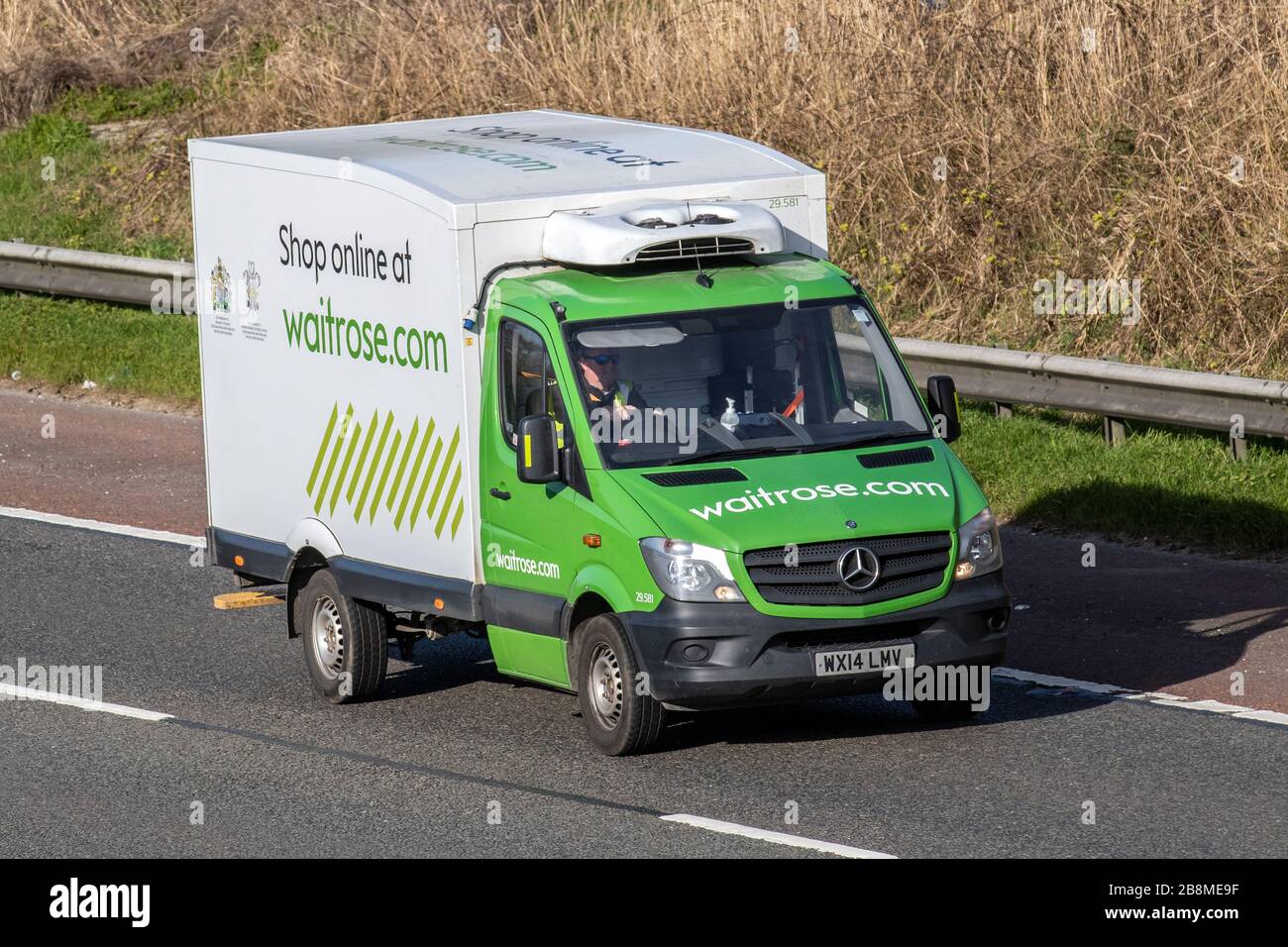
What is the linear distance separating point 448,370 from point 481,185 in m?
0.93

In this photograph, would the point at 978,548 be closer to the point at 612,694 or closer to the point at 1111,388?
the point at 612,694

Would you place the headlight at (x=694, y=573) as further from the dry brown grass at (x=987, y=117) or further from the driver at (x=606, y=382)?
the dry brown grass at (x=987, y=117)

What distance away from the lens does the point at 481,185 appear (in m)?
10.5

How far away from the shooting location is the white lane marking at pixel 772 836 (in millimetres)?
8578

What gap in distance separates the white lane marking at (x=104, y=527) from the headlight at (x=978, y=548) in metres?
6.63

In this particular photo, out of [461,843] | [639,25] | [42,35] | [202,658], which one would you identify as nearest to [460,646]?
[202,658]

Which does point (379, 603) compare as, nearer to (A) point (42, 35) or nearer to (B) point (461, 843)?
(B) point (461, 843)

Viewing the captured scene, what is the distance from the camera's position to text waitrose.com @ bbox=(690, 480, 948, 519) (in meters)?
9.62

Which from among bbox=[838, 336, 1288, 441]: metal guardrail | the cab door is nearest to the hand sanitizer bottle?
the cab door

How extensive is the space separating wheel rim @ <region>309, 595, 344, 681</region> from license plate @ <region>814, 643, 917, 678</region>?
3.06 metres

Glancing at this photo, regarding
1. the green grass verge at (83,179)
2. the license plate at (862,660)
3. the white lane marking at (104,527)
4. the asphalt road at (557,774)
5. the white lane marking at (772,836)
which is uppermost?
the green grass verge at (83,179)

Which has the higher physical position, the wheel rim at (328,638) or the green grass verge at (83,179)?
the green grass verge at (83,179)
